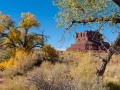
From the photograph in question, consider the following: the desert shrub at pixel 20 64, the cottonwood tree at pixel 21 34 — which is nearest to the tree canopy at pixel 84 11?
the desert shrub at pixel 20 64

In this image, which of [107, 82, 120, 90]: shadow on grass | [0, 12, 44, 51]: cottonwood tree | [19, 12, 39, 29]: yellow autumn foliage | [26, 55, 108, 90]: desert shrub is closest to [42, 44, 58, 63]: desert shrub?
[0, 12, 44, 51]: cottonwood tree

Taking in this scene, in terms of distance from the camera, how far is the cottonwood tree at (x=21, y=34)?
Result: 3853cm

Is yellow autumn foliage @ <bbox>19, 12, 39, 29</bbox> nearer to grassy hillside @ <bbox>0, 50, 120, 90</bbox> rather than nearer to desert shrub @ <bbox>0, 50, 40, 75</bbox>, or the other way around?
desert shrub @ <bbox>0, 50, 40, 75</bbox>

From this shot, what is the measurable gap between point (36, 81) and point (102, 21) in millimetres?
3536

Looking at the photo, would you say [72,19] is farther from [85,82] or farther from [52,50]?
[52,50]

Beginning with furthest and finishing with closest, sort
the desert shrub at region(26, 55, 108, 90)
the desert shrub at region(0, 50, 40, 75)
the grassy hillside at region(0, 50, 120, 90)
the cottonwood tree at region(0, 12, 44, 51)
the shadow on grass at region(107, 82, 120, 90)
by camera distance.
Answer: the cottonwood tree at region(0, 12, 44, 51) < the desert shrub at region(0, 50, 40, 75) < the shadow on grass at region(107, 82, 120, 90) < the grassy hillside at region(0, 50, 120, 90) < the desert shrub at region(26, 55, 108, 90)

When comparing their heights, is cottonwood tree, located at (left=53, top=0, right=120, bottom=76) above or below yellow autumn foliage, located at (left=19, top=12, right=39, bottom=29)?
below

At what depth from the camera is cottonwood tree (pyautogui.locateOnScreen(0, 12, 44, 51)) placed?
126 ft

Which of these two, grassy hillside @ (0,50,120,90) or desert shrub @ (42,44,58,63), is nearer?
grassy hillside @ (0,50,120,90)

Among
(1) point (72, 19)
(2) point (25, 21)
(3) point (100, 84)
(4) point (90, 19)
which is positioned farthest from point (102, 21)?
(2) point (25, 21)

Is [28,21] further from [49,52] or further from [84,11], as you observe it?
[84,11]

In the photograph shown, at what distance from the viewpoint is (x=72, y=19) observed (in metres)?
13.2

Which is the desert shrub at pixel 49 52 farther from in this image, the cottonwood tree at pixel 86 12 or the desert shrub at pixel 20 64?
the cottonwood tree at pixel 86 12

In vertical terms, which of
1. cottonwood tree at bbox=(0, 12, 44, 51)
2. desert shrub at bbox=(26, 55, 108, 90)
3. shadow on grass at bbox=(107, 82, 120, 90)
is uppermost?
cottonwood tree at bbox=(0, 12, 44, 51)
